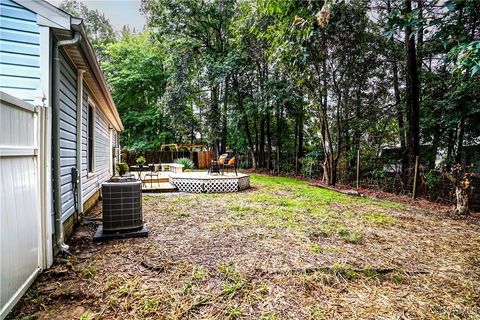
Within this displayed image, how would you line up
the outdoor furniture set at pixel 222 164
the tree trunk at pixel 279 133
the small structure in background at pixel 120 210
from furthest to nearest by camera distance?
the tree trunk at pixel 279 133 < the outdoor furniture set at pixel 222 164 < the small structure in background at pixel 120 210

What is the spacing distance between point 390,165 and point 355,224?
495 centimetres

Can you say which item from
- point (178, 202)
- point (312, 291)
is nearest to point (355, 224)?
point (312, 291)

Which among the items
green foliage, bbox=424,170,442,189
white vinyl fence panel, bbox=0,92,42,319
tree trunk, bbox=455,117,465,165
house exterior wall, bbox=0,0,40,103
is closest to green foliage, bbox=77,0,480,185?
tree trunk, bbox=455,117,465,165

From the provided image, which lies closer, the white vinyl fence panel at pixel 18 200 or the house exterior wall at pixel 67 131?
the white vinyl fence panel at pixel 18 200

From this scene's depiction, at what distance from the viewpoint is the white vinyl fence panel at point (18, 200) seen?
5.47 feet

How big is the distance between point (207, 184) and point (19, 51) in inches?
217

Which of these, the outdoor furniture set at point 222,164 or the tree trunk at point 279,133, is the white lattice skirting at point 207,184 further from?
the tree trunk at point 279,133

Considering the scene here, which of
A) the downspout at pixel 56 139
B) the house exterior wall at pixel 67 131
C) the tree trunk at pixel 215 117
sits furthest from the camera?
the tree trunk at pixel 215 117

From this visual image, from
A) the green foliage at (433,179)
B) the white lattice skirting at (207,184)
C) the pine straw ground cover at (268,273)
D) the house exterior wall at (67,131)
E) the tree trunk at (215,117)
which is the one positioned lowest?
the pine straw ground cover at (268,273)

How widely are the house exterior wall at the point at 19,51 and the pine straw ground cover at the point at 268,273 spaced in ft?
5.92

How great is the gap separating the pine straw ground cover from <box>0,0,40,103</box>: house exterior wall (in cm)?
180

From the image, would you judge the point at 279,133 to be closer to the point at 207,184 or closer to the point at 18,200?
the point at 207,184

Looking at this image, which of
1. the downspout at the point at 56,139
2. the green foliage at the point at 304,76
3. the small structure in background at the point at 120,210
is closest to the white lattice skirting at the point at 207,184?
the green foliage at the point at 304,76

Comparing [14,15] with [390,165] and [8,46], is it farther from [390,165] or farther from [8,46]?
[390,165]
